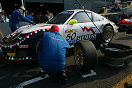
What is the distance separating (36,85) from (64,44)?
3.63ft

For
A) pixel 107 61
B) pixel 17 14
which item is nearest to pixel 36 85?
pixel 107 61

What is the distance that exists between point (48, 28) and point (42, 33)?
279 millimetres

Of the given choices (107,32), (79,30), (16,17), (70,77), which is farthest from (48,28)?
(107,32)

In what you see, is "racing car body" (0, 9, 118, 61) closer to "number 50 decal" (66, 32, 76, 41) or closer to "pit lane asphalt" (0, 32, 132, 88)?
"number 50 decal" (66, 32, 76, 41)

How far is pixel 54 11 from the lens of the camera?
63.6 feet

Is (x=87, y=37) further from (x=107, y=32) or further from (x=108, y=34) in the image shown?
(x=108, y=34)

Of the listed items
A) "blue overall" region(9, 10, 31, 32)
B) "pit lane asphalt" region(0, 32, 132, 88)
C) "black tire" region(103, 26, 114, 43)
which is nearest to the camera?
"pit lane asphalt" region(0, 32, 132, 88)

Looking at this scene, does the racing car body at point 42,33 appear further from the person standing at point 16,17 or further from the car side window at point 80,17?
the person standing at point 16,17

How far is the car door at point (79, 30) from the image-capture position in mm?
3672

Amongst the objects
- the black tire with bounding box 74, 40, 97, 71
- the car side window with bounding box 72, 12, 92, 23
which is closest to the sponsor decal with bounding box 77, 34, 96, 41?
the car side window with bounding box 72, 12, 92, 23

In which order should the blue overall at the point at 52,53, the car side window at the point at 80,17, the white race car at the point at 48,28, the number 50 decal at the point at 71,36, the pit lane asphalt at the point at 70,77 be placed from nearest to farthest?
the blue overall at the point at 52,53
the pit lane asphalt at the point at 70,77
the white race car at the point at 48,28
the number 50 decal at the point at 71,36
the car side window at the point at 80,17

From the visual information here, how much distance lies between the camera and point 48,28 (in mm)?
3410

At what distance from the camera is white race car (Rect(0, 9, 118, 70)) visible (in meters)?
3.02

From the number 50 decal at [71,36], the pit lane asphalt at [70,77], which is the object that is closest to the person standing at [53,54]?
the pit lane asphalt at [70,77]
